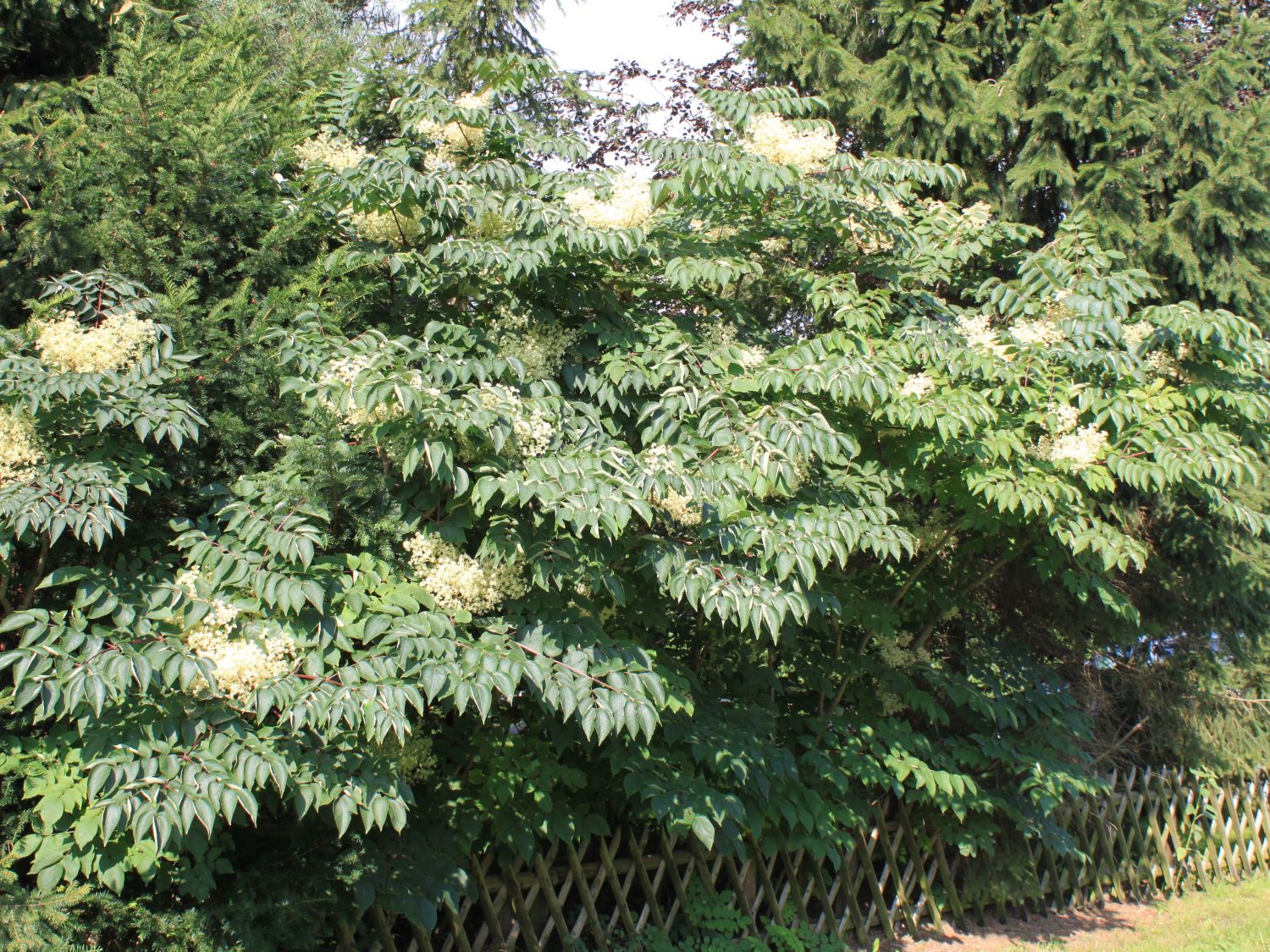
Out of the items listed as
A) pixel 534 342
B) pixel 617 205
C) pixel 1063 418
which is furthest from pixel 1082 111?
pixel 534 342

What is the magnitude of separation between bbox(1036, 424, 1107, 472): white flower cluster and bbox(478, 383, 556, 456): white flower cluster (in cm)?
240

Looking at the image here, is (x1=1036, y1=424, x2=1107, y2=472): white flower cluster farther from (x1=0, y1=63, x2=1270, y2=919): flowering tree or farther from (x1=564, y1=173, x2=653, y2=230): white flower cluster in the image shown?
(x1=564, y1=173, x2=653, y2=230): white flower cluster

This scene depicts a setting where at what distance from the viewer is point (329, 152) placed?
4.56 metres

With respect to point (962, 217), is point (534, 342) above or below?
below

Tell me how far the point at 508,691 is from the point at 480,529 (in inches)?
34.3

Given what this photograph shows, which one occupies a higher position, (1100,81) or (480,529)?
(1100,81)

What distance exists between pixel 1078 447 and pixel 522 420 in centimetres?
260

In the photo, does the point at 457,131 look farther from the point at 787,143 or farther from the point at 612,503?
the point at 612,503

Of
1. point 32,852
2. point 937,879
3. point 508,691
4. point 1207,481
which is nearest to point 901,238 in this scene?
point 1207,481

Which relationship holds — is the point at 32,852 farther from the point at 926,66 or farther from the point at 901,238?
the point at 926,66

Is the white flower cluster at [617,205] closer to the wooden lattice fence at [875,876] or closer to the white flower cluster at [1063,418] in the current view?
the white flower cluster at [1063,418]

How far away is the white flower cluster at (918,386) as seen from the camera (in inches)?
179

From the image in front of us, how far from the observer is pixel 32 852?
10.8 ft

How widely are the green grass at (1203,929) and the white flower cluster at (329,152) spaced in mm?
5571
